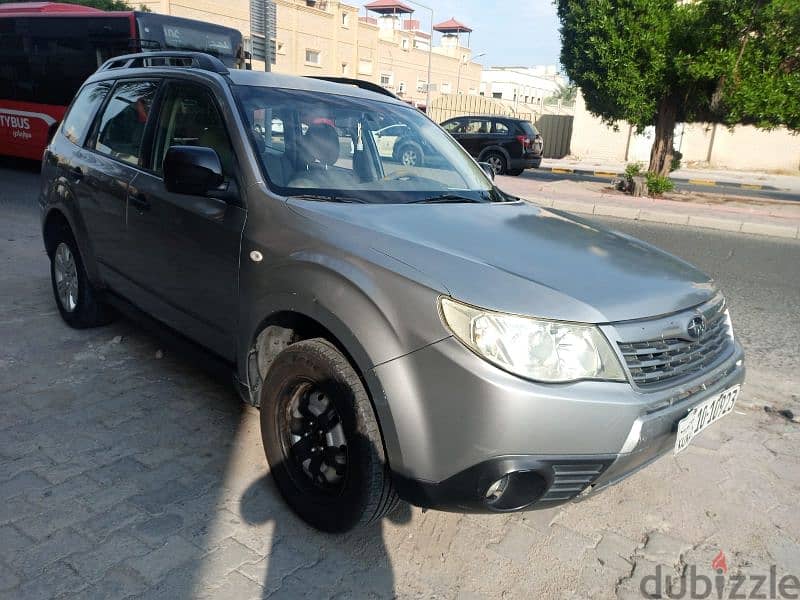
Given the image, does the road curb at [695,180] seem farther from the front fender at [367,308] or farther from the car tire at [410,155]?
the front fender at [367,308]

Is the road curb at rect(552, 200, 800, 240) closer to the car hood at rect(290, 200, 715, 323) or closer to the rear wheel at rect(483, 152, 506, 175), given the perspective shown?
the rear wheel at rect(483, 152, 506, 175)

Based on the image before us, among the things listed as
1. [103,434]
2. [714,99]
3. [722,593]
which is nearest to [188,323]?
[103,434]

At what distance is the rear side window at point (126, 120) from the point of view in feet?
12.0

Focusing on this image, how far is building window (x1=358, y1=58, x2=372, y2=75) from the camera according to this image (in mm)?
47713

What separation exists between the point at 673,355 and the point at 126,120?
3308 mm

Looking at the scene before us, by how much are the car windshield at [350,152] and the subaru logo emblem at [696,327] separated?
1.25 metres

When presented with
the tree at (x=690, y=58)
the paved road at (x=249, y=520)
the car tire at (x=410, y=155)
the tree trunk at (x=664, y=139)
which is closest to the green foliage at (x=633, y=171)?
the tree trunk at (x=664, y=139)

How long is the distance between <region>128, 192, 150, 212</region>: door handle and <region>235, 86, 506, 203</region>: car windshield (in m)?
0.80

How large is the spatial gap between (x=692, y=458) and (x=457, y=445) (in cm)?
187

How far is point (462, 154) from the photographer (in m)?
3.89

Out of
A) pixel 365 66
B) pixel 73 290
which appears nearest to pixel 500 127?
pixel 73 290

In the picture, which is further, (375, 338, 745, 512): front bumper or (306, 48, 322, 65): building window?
(306, 48, 322, 65): building window

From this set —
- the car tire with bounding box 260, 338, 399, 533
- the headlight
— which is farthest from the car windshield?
the headlight

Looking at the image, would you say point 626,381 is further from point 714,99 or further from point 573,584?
point 714,99
